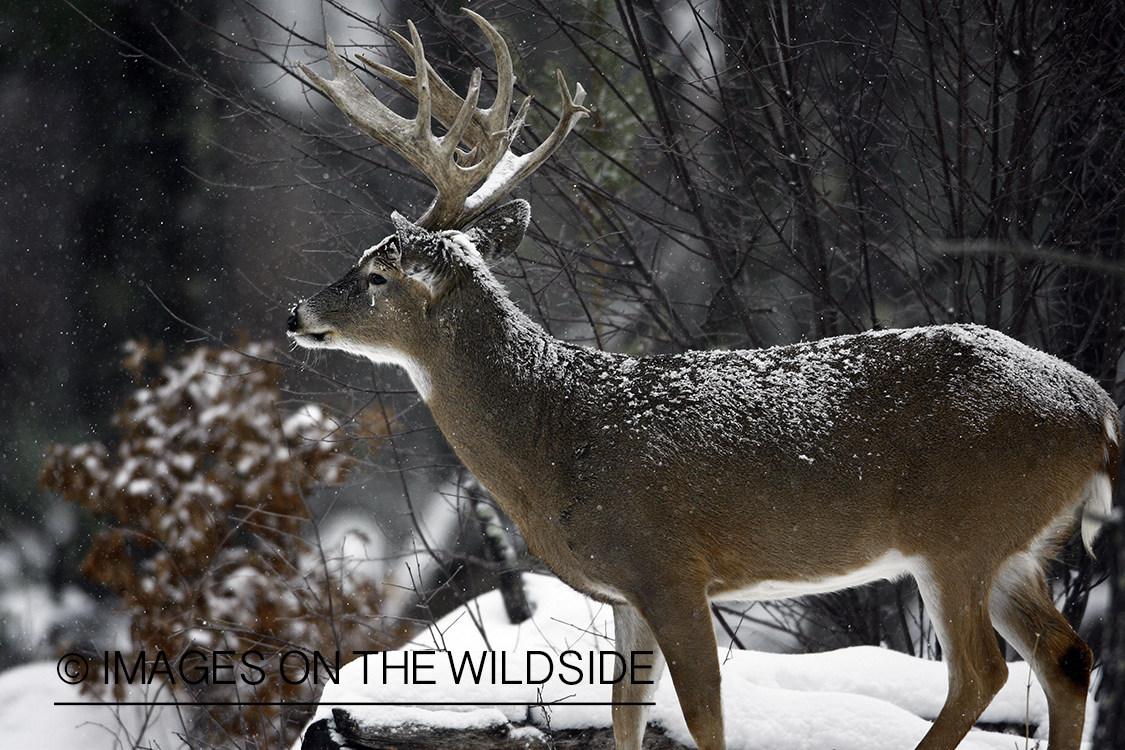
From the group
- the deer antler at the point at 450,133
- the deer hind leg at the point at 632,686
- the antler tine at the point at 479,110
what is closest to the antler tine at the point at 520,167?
the deer antler at the point at 450,133

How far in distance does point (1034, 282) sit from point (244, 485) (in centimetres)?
657

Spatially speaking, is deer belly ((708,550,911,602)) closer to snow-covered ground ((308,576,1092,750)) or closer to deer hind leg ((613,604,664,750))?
deer hind leg ((613,604,664,750))

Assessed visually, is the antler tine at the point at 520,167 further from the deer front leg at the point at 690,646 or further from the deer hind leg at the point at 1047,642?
the deer hind leg at the point at 1047,642

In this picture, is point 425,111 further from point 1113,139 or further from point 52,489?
point 52,489

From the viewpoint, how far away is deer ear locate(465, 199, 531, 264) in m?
3.92

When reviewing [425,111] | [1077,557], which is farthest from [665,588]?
[1077,557]

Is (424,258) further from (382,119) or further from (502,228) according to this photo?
(382,119)

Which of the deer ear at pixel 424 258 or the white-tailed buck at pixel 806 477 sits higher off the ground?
the deer ear at pixel 424 258

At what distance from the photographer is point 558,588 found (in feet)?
24.2

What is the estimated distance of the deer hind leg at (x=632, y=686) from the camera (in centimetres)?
365

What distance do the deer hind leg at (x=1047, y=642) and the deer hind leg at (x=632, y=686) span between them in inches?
49.4

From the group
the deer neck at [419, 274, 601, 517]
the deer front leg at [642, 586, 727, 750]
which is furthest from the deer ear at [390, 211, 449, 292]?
the deer front leg at [642, 586, 727, 750]

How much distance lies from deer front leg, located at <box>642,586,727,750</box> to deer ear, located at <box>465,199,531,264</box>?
155 centimetres

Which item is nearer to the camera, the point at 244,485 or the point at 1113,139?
the point at 1113,139
